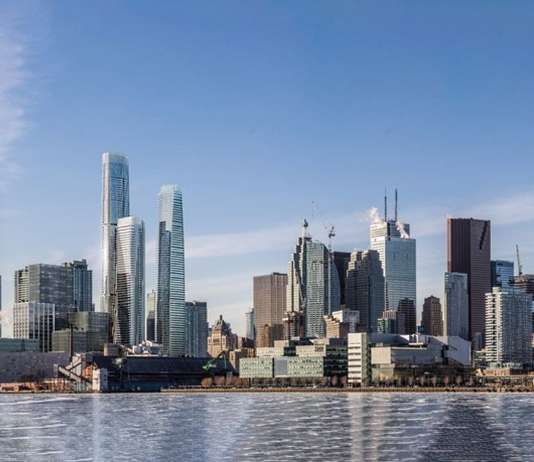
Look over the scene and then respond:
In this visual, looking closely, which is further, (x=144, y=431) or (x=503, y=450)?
(x=144, y=431)

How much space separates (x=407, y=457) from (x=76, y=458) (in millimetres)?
22904

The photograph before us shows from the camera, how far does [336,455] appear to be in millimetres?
79562

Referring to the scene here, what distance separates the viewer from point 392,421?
11975cm

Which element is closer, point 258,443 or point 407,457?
point 407,457

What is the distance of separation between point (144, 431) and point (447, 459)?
41229 mm

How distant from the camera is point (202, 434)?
10294cm

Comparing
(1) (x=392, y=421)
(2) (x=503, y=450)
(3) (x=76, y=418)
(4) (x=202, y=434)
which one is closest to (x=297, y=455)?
(2) (x=503, y=450)

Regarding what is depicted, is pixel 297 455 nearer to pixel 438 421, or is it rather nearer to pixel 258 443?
pixel 258 443

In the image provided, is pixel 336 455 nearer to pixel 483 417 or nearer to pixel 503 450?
pixel 503 450

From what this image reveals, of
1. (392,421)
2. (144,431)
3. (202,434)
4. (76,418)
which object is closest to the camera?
(202,434)

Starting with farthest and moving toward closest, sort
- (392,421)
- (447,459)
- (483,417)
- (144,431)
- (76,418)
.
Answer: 1. (76,418)
2. (483,417)
3. (392,421)
4. (144,431)
5. (447,459)

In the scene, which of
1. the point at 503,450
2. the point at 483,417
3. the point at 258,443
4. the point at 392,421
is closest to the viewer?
the point at 503,450

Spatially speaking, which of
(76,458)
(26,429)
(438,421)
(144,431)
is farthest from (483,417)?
(76,458)

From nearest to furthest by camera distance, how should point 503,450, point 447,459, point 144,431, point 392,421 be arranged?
point 447,459 < point 503,450 < point 144,431 < point 392,421
